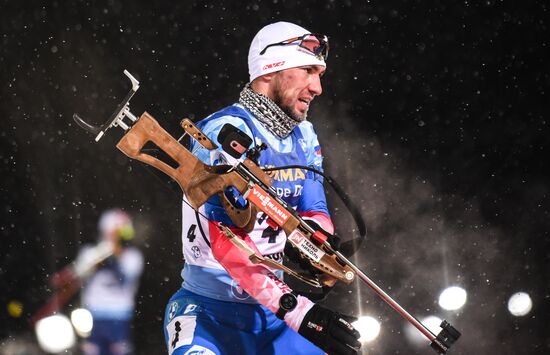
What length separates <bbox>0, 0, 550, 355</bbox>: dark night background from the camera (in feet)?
13.5

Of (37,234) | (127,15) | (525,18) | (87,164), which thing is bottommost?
(37,234)

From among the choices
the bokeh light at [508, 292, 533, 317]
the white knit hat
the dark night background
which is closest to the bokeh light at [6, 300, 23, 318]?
the dark night background

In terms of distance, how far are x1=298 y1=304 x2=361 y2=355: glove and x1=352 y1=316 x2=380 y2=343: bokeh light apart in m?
2.24

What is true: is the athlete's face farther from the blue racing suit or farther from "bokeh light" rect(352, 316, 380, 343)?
"bokeh light" rect(352, 316, 380, 343)

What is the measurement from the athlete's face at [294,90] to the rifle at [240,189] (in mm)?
432

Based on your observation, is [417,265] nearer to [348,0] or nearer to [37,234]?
[348,0]

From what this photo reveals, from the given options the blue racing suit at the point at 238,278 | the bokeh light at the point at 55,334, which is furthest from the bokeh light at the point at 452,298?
the bokeh light at the point at 55,334

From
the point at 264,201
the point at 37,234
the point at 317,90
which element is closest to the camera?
the point at 264,201

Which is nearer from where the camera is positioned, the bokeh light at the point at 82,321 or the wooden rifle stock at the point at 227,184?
the wooden rifle stock at the point at 227,184

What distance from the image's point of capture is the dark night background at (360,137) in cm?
410

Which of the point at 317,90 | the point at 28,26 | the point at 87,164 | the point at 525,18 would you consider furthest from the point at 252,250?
the point at 525,18

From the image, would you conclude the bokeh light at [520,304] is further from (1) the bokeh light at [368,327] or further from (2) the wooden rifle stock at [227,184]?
(2) the wooden rifle stock at [227,184]

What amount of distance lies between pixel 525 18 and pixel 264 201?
281 cm

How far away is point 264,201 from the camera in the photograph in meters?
2.36
